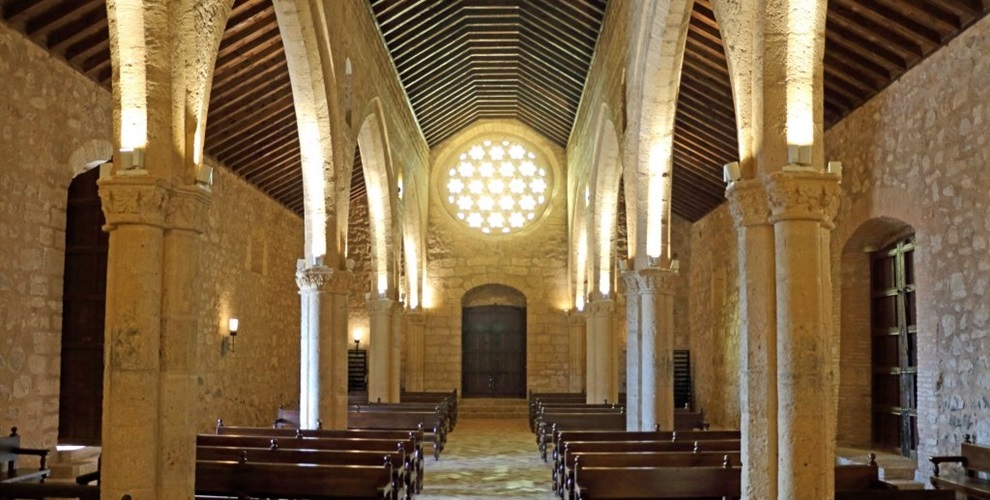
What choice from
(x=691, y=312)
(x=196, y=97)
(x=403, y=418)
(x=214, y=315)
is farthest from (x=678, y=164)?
(x=196, y=97)

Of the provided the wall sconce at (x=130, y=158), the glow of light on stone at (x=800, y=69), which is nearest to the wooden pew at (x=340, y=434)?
the wall sconce at (x=130, y=158)

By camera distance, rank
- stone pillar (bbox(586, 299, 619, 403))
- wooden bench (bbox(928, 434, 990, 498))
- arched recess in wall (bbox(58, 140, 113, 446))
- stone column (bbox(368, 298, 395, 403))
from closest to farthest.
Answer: wooden bench (bbox(928, 434, 990, 498)), arched recess in wall (bbox(58, 140, 113, 446)), stone pillar (bbox(586, 299, 619, 403)), stone column (bbox(368, 298, 395, 403))

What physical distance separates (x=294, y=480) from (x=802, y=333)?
4359 mm

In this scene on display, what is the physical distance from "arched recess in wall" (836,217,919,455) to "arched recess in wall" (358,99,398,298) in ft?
28.6

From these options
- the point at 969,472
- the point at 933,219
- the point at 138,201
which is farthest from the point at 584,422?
the point at 138,201

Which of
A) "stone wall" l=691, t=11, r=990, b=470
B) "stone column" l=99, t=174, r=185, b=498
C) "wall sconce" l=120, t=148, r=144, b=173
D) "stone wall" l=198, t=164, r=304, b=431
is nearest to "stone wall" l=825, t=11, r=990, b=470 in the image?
"stone wall" l=691, t=11, r=990, b=470

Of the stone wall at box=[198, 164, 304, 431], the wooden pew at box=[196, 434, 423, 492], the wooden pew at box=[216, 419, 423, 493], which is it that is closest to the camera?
the wooden pew at box=[196, 434, 423, 492]

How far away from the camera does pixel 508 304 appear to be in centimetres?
2806

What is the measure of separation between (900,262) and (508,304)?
16.3m

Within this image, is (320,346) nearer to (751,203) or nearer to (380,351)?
(751,203)

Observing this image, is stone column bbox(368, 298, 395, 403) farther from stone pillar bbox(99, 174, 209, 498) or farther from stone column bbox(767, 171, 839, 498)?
stone column bbox(767, 171, 839, 498)

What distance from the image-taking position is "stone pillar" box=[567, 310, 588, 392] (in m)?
26.3

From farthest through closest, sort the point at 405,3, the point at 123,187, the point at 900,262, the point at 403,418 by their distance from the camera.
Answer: the point at 405,3
the point at 403,418
the point at 900,262
the point at 123,187

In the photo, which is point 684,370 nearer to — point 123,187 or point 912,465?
point 912,465
